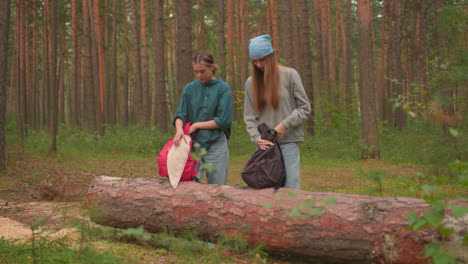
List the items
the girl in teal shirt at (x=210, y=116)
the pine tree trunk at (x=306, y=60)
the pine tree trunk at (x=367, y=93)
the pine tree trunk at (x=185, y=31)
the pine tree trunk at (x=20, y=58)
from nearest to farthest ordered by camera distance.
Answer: the girl in teal shirt at (x=210, y=116), the pine tree trunk at (x=185, y=31), the pine tree trunk at (x=367, y=93), the pine tree trunk at (x=306, y=60), the pine tree trunk at (x=20, y=58)

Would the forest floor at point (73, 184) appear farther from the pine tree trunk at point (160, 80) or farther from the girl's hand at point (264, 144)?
the pine tree trunk at point (160, 80)

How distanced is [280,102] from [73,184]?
5265 millimetres

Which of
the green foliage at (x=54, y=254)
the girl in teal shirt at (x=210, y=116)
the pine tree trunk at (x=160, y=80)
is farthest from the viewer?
the pine tree trunk at (x=160, y=80)

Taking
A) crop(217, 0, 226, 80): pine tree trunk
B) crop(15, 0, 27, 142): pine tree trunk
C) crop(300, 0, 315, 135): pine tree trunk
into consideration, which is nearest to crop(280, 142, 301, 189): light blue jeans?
crop(217, 0, 226, 80): pine tree trunk

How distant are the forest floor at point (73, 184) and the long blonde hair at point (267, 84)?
1517mm

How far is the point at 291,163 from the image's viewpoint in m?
4.25

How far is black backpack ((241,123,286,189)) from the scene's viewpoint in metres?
4.13

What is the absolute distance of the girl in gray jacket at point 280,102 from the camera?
13.6 ft

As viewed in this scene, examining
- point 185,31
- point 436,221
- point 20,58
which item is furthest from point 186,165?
point 20,58

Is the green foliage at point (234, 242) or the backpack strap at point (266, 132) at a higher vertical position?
the backpack strap at point (266, 132)

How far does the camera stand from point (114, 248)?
4234 millimetres

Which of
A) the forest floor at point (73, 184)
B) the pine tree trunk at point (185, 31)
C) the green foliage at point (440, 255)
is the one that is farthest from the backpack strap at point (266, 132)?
the pine tree trunk at point (185, 31)

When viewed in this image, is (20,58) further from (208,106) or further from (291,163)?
(291,163)

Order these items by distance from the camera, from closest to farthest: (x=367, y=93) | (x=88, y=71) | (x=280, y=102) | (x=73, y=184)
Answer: (x=280, y=102) → (x=73, y=184) → (x=367, y=93) → (x=88, y=71)
